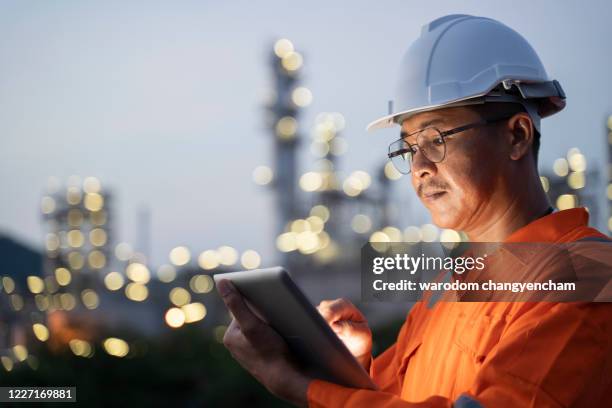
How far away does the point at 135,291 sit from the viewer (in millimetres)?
20125

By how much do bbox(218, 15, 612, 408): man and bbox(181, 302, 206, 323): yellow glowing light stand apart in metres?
15.9

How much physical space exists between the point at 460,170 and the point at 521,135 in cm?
19

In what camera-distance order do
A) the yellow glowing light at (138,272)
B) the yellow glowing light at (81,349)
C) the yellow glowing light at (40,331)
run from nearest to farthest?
the yellow glowing light at (81,349) < the yellow glowing light at (40,331) < the yellow glowing light at (138,272)

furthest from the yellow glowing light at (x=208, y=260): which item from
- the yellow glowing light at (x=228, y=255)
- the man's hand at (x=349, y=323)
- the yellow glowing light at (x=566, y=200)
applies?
the man's hand at (x=349, y=323)

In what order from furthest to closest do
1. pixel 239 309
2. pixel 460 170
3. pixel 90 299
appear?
pixel 90 299
pixel 460 170
pixel 239 309

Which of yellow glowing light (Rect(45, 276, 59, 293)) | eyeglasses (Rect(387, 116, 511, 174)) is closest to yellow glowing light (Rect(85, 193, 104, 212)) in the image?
yellow glowing light (Rect(45, 276, 59, 293))

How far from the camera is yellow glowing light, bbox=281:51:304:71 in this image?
23078mm

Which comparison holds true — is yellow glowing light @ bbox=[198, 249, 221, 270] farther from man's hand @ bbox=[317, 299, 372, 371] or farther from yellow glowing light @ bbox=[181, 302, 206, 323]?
man's hand @ bbox=[317, 299, 372, 371]

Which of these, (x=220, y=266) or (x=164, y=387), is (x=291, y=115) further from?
(x=164, y=387)

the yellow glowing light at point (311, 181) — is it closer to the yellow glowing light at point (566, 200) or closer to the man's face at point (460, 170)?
the yellow glowing light at point (566, 200)

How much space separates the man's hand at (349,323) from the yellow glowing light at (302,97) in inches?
809

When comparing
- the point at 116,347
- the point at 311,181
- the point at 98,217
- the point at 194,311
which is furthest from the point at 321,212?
the point at 116,347

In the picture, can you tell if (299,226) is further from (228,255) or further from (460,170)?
(460,170)

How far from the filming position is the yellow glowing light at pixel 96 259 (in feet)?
67.1
